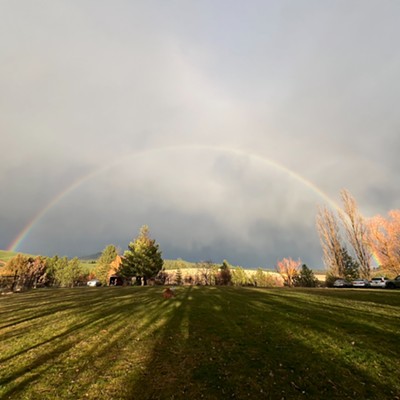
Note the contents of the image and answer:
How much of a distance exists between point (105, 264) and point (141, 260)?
4126 cm

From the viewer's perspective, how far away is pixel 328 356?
7621mm

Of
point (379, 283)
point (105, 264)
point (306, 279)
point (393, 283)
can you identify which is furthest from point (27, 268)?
point (393, 283)

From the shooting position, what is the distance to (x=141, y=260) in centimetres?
5519

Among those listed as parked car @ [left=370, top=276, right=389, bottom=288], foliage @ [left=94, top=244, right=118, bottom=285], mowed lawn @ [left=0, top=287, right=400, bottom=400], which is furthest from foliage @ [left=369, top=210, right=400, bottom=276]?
foliage @ [left=94, top=244, right=118, bottom=285]

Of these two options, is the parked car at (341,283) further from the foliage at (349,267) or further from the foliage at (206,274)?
the foliage at (206,274)

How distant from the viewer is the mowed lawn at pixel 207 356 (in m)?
6.09

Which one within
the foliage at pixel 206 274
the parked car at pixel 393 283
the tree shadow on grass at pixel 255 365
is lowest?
the tree shadow on grass at pixel 255 365

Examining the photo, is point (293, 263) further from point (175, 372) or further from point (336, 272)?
point (175, 372)

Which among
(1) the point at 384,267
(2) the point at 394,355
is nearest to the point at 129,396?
(2) the point at 394,355

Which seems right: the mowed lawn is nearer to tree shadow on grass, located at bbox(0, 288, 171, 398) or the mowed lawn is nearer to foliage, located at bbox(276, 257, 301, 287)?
tree shadow on grass, located at bbox(0, 288, 171, 398)

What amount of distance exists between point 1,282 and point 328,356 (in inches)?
2359

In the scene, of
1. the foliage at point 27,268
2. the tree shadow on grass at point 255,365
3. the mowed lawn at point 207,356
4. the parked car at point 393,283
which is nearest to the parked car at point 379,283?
the parked car at point 393,283

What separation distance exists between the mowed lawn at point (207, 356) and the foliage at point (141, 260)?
4286cm

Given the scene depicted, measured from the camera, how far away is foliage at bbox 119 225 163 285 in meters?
55.2
